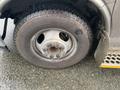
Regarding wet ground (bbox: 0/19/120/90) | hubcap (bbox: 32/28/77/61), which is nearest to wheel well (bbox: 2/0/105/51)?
hubcap (bbox: 32/28/77/61)

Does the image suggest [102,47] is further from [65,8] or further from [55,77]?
[55,77]

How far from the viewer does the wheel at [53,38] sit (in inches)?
88.4

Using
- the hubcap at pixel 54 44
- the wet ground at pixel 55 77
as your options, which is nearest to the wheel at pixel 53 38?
the hubcap at pixel 54 44

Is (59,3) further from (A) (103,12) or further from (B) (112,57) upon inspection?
(B) (112,57)

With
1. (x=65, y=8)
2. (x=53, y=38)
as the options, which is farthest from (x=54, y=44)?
(x=65, y=8)

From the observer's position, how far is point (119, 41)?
2.33m

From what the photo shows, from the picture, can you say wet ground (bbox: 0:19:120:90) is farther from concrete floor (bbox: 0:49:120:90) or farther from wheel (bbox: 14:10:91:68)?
wheel (bbox: 14:10:91:68)

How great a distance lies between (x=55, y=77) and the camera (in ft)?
8.45

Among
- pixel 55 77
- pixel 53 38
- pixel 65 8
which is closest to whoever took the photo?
pixel 65 8

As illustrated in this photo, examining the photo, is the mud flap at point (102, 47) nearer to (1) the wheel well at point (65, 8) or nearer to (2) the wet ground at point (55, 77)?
(1) the wheel well at point (65, 8)

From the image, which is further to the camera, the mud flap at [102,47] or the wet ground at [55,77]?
the wet ground at [55,77]

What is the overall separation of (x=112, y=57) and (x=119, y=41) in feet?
0.67

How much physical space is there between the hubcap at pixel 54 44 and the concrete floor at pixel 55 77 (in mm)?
208

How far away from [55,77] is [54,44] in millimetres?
402
